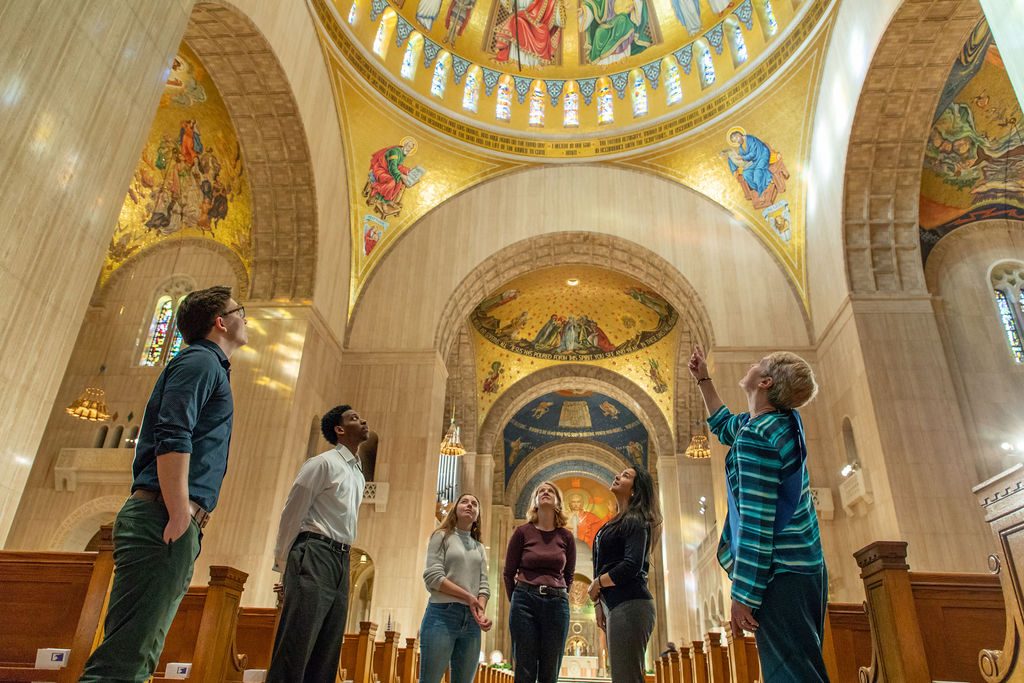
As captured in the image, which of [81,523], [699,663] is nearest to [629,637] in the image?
[699,663]

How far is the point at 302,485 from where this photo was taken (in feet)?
10.4

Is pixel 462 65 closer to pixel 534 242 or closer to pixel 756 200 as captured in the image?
pixel 534 242

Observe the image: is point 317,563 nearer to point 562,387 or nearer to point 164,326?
point 164,326

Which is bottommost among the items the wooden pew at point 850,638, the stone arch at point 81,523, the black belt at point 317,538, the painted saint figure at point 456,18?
the wooden pew at point 850,638

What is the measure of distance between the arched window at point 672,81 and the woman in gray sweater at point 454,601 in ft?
42.5

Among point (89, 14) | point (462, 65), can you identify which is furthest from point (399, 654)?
point (462, 65)

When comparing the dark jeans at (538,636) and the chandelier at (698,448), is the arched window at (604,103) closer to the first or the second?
the chandelier at (698,448)

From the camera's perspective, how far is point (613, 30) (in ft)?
51.2

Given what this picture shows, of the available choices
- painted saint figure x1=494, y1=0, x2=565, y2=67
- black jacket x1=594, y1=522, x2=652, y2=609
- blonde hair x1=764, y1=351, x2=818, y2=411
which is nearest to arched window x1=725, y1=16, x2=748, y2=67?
painted saint figure x1=494, y1=0, x2=565, y2=67

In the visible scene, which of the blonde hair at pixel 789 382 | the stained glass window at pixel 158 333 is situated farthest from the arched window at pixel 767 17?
the stained glass window at pixel 158 333

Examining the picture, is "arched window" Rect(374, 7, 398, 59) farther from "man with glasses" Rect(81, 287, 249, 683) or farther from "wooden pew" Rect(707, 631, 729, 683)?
"man with glasses" Rect(81, 287, 249, 683)

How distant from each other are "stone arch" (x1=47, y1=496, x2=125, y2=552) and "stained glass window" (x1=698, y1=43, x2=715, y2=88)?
14060 millimetres

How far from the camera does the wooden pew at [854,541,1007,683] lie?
11.3 feet

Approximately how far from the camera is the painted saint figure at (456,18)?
49.2ft
